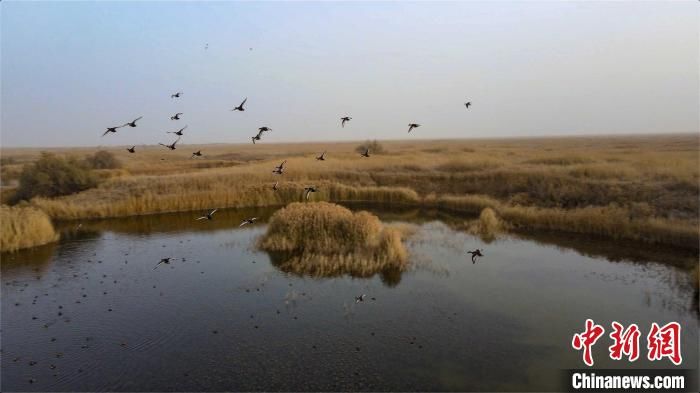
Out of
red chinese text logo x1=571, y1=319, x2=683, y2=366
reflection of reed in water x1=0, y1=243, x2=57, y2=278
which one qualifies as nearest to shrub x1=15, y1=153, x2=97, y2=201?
reflection of reed in water x1=0, y1=243, x2=57, y2=278

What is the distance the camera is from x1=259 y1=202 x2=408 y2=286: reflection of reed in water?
18.8 m

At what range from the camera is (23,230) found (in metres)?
23.8

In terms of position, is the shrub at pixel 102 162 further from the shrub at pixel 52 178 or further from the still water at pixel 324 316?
the still water at pixel 324 316

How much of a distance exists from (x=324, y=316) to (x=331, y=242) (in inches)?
266

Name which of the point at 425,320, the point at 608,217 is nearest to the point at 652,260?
the point at 608,217

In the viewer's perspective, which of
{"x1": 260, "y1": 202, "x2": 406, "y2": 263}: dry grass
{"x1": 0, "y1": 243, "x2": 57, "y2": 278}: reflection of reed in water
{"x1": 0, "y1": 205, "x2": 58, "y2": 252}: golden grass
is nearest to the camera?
{"x1": 0, "y1": 243, "x2": 57, "y2": 278}: reflection of reed in water

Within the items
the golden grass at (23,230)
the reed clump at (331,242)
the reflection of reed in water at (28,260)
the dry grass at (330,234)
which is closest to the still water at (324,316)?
the reflection of reed in water at (28,260)

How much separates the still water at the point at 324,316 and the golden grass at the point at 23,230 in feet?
3.04

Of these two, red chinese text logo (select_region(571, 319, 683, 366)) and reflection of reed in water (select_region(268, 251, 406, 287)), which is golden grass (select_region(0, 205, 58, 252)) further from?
red chinese text logo (select_region(571, 319, 683, 366))

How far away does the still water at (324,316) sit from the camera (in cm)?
1100

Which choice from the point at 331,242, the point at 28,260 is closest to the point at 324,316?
the point at 331,242

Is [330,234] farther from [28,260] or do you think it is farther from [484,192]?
[484,192]

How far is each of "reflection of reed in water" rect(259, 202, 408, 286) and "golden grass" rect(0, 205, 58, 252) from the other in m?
12.9

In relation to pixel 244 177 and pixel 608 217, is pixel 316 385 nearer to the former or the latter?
pixel 608 217
